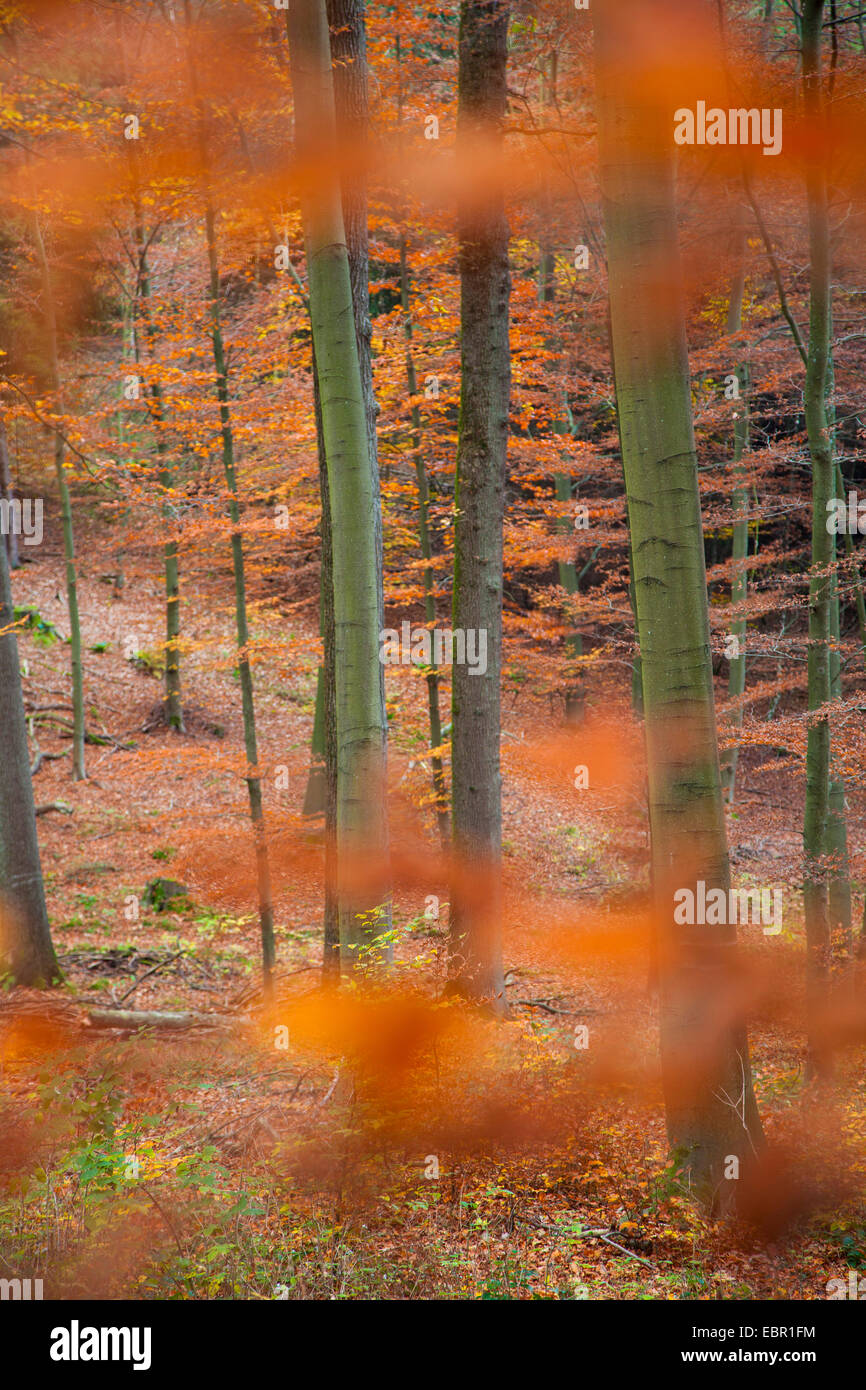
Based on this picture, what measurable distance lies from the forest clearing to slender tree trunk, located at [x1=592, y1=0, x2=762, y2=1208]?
0.02m

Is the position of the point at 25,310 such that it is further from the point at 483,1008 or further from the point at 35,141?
the point at 483,1008

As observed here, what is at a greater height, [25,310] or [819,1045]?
[25,310]

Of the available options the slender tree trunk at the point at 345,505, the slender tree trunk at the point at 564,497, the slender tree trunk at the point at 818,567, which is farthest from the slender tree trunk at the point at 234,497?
the slender tree trunk at the point at 818,567

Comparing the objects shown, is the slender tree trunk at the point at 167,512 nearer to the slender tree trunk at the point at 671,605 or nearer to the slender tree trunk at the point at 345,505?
the slender tree trunk at the point at 345,505

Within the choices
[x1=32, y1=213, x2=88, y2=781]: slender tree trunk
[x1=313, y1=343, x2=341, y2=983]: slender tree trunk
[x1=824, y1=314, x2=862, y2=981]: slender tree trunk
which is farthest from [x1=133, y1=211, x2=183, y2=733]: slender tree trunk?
[x1=824, y1=314, x2=862, y2=981]: slender tree trunk

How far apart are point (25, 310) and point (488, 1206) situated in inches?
626

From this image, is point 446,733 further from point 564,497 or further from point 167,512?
point 564,497

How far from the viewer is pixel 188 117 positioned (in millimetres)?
8562

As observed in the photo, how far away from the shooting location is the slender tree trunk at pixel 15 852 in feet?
27.0

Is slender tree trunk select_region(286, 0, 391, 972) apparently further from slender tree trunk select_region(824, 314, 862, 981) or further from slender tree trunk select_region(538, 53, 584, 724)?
slender tree trunk select_region(538, 53, 584, 724)

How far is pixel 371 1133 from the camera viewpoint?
458cm
